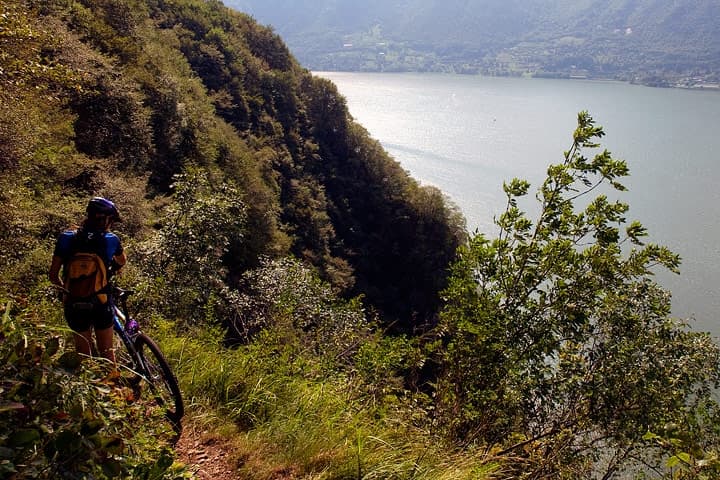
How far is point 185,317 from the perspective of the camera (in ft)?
26.2

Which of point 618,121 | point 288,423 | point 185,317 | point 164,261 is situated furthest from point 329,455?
point 618,121

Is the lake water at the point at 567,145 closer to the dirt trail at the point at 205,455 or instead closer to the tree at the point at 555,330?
the tree at the point at 555,330

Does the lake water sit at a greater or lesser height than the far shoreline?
Answer: lesser

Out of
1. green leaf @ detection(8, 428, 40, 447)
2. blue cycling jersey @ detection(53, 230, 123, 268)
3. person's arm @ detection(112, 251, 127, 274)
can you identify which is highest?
blue cycling jersey @ detection(53, 230, 123, 268)

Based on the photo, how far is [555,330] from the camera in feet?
18.2

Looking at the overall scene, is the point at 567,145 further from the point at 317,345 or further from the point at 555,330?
the point at 555,330

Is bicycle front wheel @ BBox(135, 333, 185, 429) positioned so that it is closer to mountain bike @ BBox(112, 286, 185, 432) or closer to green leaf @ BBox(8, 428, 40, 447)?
mountain bike @ BBox(112, 286, 185, 432)

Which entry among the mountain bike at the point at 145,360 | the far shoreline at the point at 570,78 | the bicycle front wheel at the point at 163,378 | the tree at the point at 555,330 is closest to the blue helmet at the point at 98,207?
the mountain bike at the point at 145,360

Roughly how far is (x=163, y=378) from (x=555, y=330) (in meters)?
4.38

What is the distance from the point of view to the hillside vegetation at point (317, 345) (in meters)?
2.00

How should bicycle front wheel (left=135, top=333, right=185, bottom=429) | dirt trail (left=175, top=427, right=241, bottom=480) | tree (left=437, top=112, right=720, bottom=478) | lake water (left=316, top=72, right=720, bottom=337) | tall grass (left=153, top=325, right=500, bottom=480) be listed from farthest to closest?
1. lake water (left=316, top=72, right=720, bottom=337)
2. tree (left=437, top=112, right=720, bottom=478)
3. bicycle front wheel (left=135, top=333, right=185, bottom=429)
4. dirt trail (left=175, top=427, right=241, bottom=480)
5. tall grass (left=153, top=325, right=500, bottom=480)

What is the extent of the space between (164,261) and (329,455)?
257 inches

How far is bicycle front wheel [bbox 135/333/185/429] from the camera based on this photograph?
11.1 ft

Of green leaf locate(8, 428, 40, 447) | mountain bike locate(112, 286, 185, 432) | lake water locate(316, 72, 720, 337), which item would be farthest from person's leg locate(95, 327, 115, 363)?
lake water locate(316, 72, 720, 337)
